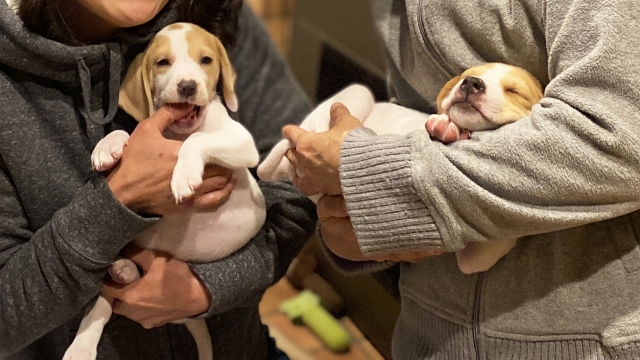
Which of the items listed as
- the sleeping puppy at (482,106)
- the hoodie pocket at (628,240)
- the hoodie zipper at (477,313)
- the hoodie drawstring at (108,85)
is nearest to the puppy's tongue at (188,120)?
the hoodie drawstring at (108,85)

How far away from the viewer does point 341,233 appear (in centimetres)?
96

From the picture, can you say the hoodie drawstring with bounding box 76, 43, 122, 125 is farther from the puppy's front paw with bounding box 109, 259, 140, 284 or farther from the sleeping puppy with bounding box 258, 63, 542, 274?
the sleeping puppy with bounding box 258, 63, 542, 274

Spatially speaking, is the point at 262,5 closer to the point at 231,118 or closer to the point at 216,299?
the point at 231,118

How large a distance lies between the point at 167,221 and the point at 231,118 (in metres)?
0.21

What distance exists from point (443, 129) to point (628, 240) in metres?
0.29

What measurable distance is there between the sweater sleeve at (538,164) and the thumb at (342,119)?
0.06m

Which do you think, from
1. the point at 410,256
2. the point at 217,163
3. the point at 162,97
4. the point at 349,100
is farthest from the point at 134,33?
the point at 410,256

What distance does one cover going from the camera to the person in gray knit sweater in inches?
27.7

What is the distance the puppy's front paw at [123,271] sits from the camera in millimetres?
971

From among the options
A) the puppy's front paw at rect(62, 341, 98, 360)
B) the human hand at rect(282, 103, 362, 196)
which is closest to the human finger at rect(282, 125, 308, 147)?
the human hand at rect(282, 103, 362, 196)

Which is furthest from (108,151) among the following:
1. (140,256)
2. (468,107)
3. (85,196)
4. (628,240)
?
(628,240)

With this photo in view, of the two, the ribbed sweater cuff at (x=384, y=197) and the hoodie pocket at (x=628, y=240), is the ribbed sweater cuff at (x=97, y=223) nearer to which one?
the ribbed sweater cuff at (x=384, y=197)

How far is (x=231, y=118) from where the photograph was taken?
1.06 m

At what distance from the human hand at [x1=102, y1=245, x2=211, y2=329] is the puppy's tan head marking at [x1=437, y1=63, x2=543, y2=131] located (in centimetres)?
49
